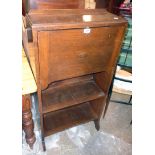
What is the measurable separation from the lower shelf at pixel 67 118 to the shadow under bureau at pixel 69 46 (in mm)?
91

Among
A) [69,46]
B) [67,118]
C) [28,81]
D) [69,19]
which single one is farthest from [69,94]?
[69,19]

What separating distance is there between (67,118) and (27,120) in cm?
38

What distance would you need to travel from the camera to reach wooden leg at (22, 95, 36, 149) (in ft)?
3.61

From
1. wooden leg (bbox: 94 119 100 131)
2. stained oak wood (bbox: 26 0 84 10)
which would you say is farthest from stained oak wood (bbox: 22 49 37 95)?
wooden leg (bbox: 94 119 100 131)

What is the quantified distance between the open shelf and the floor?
18.4 inches

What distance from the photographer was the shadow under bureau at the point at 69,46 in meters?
0.80

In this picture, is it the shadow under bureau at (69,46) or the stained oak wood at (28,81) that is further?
the stained oak wood at (28,81)

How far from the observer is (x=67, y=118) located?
1474mm

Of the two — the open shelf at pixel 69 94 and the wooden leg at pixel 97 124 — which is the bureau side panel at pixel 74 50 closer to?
Answer: the open shelf at pixel 69 94

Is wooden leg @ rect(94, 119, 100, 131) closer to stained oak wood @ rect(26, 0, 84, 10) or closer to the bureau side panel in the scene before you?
the bureau side panel

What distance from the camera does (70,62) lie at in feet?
3.12

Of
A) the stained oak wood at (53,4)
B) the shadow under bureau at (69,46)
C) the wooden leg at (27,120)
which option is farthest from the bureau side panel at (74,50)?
the stained oak wood at (53,4)
